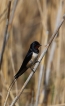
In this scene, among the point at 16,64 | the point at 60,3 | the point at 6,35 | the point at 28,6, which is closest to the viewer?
the point at 6,35

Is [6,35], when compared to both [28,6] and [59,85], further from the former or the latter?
[28,6]

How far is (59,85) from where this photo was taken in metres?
1.92

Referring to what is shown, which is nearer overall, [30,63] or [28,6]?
[30,63]

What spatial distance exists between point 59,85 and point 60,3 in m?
0.54

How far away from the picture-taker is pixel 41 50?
2.22 meters

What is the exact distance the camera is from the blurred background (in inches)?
72.3

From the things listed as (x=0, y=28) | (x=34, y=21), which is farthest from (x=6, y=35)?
(x=34, y=21)

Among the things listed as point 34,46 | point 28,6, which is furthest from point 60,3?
point 28,6

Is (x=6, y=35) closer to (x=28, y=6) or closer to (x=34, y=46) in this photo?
(x=34, y=46)

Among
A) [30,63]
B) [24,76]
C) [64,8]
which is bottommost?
[24,76]

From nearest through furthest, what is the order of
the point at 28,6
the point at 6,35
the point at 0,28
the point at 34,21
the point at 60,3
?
the point at 6,35 < the point at 60,3 < the point at 0,28 < the point at 28,6 < the point at 34,21

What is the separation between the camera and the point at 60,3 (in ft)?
5.89

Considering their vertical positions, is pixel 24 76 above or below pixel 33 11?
below

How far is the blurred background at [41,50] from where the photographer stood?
6.03 ft
